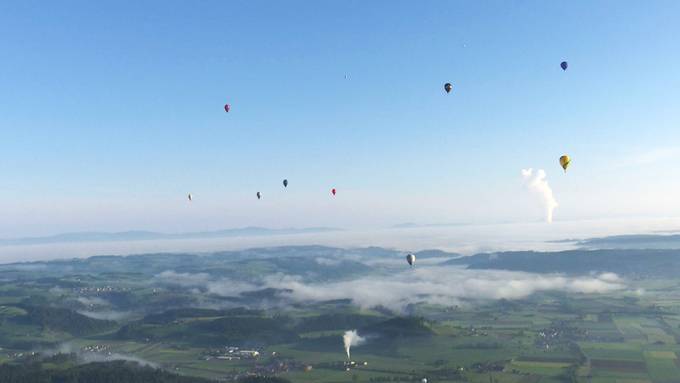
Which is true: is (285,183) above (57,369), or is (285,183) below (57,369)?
above

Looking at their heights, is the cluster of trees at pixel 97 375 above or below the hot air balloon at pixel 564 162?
below

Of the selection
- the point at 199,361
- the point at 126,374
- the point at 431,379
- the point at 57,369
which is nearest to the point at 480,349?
the point at 431,379

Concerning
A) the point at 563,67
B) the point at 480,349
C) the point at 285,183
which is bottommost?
the point at 480,349

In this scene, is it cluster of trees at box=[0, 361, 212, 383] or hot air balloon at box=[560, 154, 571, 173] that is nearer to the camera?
hot air balloon at box=[560, 154, 571, 173]

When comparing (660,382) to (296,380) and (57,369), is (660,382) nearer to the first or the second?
(296,380)

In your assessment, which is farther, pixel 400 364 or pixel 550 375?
pixel 400 364

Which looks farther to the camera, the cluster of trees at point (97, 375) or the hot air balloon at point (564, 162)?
the cluster of trees at point (97, 375)

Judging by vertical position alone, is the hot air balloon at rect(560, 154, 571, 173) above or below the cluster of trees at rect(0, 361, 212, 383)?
above

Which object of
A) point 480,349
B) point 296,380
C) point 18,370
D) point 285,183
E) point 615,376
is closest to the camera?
point 285,183

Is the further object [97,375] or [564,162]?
[97,375]

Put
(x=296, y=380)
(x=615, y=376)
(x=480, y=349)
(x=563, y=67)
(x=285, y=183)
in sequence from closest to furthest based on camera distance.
Result: (x=563, y=67)
(x=285, y=183)
(x=615, y=376)
(x=296, y=380)
(x=480, y=349)

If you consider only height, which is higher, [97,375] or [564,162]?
[564,162]
